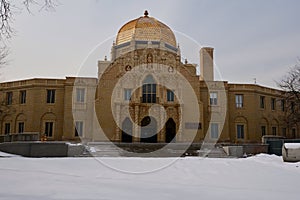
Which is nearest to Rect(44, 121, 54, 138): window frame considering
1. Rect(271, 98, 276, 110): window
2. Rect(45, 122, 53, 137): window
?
Rect(45, 122, 53, 137): window

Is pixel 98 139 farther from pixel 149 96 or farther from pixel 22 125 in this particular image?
pixel 22 125

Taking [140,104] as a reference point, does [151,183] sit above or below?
below

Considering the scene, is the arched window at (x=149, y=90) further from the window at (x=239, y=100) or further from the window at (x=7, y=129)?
the window at (x=7, y=129)

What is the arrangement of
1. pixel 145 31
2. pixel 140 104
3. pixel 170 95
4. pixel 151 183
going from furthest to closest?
1. pixel 145 31
2. pixel 170 95
3. pixel 140 104
4. pixel 151 183

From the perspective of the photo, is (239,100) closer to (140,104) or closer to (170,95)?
(170,95)

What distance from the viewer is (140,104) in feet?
112

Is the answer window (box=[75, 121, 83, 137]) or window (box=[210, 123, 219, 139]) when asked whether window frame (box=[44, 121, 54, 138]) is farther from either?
window (box=[210, 123, 219, 139])

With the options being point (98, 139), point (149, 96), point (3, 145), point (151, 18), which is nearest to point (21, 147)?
point (3, 145)

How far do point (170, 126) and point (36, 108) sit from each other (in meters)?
15.4

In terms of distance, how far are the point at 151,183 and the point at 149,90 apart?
26659mm

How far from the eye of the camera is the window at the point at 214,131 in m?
36.7

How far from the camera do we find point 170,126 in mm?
35312

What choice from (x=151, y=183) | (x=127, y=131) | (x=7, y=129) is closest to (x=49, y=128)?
(x=7, y=129)

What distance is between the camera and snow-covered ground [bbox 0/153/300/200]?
692 cm
